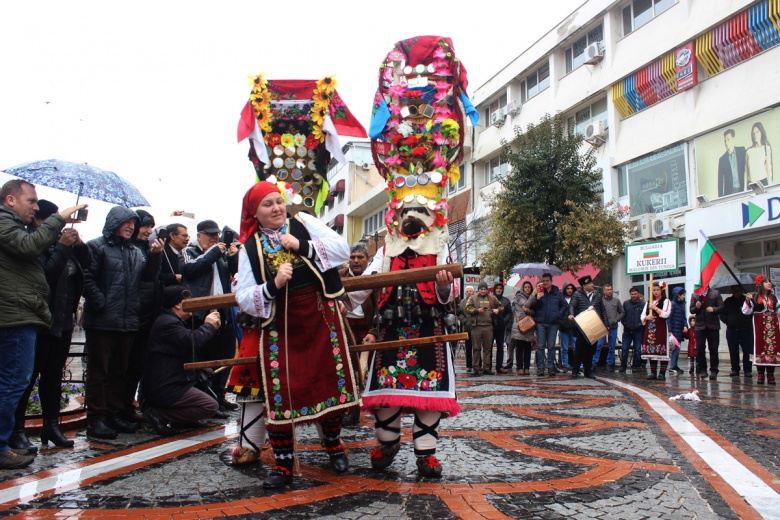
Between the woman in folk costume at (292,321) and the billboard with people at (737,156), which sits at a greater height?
the billboard with people at (737,156)

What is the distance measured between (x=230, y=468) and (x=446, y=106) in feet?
10.1

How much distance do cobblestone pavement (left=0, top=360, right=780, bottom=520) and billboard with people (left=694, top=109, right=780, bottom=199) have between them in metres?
13.0

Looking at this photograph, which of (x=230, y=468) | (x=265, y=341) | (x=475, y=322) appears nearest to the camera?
(x=265, y=341)

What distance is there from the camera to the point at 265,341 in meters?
3.98

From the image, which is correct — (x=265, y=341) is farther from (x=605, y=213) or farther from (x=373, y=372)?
(x=605, y=213)

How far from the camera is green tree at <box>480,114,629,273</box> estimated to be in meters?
19.4

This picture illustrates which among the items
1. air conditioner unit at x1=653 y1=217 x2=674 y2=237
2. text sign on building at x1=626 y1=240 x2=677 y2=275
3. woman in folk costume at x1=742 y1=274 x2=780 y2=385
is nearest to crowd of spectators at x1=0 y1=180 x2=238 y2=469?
woman in folk costume at x1=742 y1=274 x2=780 y2=385

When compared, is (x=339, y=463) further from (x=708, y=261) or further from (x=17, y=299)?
(x=708, y=261)

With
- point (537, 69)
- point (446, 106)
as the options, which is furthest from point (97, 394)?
point (537, 69)

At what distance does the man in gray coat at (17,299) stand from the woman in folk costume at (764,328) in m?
10.8

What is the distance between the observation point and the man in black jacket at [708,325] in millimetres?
11641

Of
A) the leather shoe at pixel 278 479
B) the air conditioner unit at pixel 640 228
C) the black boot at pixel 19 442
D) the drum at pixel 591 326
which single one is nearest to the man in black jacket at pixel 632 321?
the drum at pixel 591 326

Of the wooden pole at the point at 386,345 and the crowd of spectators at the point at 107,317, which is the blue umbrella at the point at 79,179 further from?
the wooden pole at the point at 386,345

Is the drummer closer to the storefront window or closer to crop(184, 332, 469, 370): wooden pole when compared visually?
crop(184, 332, 469, 370): wooden pole
